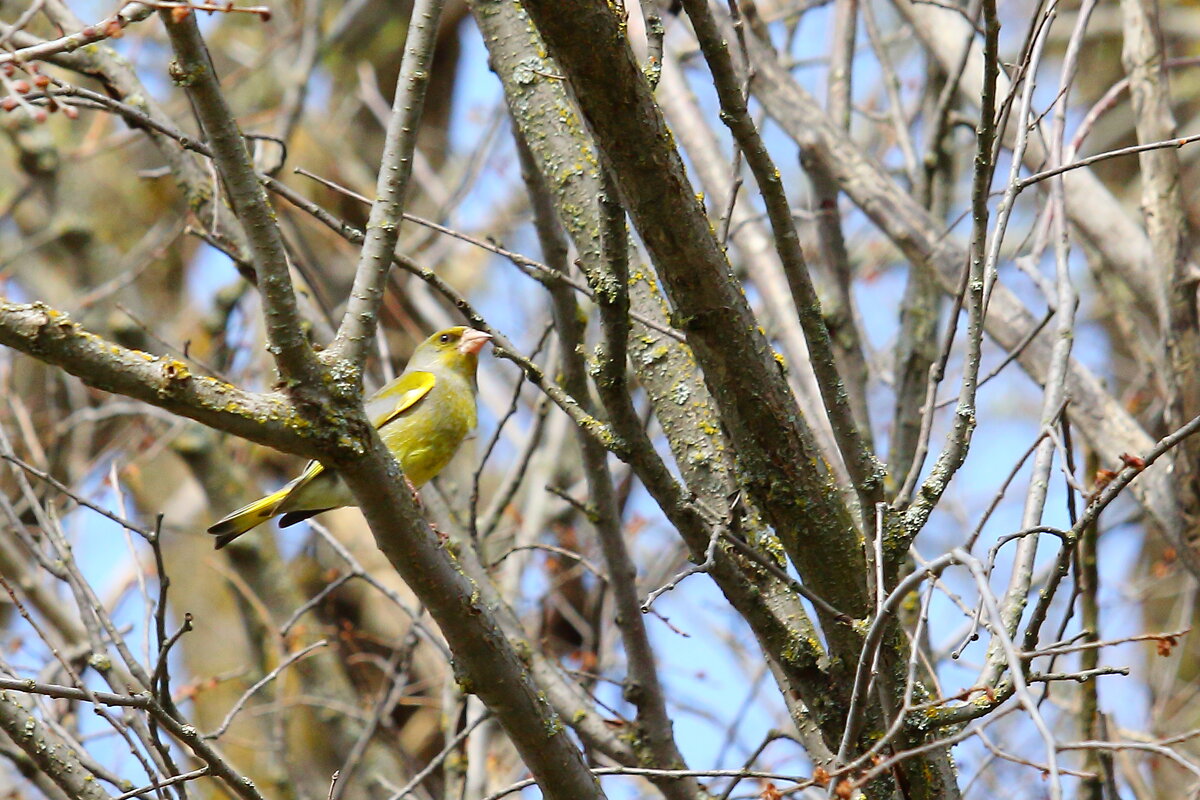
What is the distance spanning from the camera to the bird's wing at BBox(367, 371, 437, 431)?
15.0 feet

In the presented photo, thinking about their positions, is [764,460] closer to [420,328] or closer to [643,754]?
[643,754]

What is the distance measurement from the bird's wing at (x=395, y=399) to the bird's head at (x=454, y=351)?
36cm

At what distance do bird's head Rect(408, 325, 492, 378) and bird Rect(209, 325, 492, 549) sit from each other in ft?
0.22

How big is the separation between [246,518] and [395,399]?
725 mm

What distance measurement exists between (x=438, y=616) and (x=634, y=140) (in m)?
1.04

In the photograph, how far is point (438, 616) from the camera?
2.41 meters

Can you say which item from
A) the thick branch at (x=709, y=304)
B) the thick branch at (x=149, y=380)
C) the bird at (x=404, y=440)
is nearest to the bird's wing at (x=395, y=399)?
the bird at (x=404, y=440)

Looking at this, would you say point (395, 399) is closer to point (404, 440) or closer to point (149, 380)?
point (404, 440)

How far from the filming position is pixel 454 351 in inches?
205

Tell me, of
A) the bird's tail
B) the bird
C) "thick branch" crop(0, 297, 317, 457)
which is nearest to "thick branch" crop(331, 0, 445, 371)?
"thick branch" crop(0, 297, 317, 457)

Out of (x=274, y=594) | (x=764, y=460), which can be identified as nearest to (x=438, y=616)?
(x=764, y=460)

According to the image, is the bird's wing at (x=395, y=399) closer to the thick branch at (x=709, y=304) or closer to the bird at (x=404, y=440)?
the bird at (x=404, y=440)

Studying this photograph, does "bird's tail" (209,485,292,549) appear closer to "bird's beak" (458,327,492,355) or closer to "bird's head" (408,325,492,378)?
"bird's head" (408,325,492,378)

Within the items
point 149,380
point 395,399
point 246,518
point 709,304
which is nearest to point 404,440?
point 395,399
